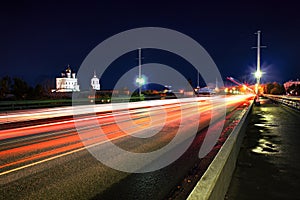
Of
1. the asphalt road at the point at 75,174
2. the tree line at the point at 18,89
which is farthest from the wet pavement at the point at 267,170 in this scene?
the tree line at the point at 18,89

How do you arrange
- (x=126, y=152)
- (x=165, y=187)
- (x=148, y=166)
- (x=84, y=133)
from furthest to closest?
(x=84, y=133)
(x=126, y=152)
(x=148, y=166)
(x=165, y=187)

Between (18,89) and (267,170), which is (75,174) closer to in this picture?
(267,170)

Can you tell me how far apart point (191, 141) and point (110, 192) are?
516 centimetres

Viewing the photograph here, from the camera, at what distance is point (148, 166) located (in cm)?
646

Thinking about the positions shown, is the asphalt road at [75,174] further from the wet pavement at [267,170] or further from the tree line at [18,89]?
the tree line at [18,89]

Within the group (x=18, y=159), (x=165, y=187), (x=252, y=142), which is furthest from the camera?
(x=252, y=142)

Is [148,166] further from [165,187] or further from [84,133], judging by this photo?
[84,133]

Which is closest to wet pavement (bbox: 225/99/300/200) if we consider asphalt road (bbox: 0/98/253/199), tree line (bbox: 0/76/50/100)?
asphalt road (bbox: 0/98/253/199)

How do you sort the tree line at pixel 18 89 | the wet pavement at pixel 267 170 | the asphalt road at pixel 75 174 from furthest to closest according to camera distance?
the tree line at pixel 18 89, the asphalt road at pixel 75 174, the wet pavement at pixel 267 170

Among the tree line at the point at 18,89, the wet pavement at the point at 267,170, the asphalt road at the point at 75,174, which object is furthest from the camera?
the tree line at the point at 18,89

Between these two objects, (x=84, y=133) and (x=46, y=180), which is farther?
(x=84, y=133)

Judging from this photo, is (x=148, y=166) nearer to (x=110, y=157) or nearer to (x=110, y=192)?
(x=110, y=157)

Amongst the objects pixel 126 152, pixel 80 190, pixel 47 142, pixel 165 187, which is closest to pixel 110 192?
pixel 80 190

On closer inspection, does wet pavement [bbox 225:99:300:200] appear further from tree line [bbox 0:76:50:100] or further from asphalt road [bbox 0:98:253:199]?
tree line [bbox 0:76:50:100]
